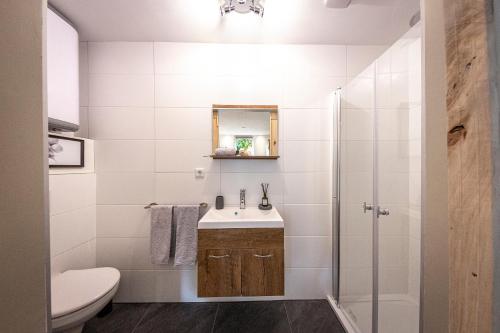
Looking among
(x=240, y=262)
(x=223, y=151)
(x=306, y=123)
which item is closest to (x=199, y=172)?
(x=223, y=151)

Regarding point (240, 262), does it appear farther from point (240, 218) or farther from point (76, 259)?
point (76, 259)

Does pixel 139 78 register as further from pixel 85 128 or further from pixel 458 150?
pixel 458 150

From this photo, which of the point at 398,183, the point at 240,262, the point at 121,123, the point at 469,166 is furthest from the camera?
the point at 121,123

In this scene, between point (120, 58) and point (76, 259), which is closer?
point (76, 259)

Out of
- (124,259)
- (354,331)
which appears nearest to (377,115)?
(354,331)

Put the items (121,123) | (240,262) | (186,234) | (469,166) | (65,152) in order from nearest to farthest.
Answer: (469,166) → (240,262) → (65,152) → (186,234) → (121,123)

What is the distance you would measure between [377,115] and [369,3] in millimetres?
788

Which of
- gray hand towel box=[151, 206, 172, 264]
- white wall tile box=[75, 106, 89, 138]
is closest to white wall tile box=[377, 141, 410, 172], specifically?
gray hand towel box=[151, 206, 172, 264]

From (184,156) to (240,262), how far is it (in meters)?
0.97

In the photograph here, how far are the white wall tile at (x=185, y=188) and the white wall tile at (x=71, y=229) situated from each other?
541 mm

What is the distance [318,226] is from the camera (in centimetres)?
183

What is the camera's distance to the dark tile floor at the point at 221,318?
153cm

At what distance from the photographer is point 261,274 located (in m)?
1.40

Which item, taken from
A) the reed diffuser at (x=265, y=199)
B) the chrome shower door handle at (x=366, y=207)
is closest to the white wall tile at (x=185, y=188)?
the reed diffuser at (x=265, y=199)
